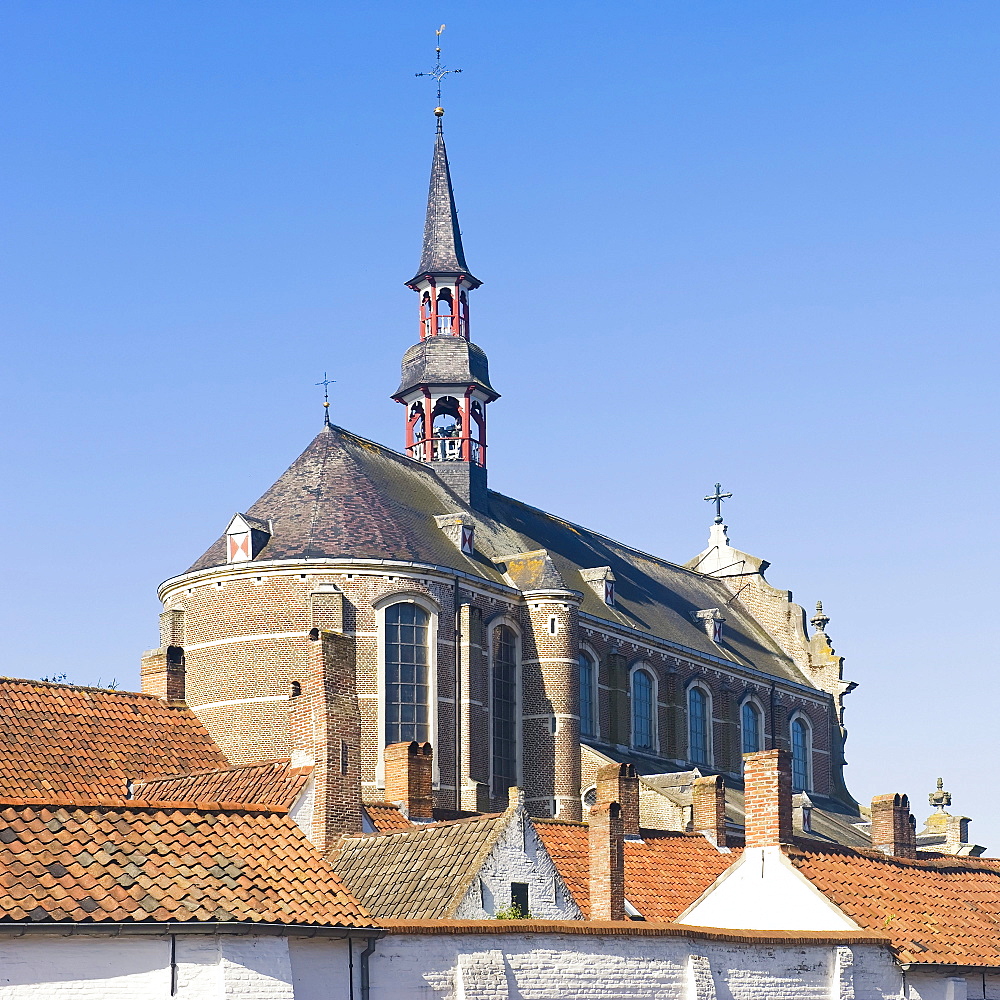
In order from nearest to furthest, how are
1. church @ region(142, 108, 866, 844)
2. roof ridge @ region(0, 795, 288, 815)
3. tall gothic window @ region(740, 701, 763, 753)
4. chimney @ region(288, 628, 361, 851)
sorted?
roof ridge @ region(0, 795, 288, 815), chimney @ region(288, 628, 361, 851), church @ region(142, 108, 866, 844), tall gothic window @ region(740, 701, 763, 753)

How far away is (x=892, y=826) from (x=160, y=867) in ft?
66.8

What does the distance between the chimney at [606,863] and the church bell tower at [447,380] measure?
87.0ft

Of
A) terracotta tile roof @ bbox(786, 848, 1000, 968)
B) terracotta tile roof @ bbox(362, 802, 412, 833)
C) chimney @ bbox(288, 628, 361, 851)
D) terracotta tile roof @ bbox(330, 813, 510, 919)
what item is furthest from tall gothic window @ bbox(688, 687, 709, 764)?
terracotta tile roof @ bbox(330, 813, 510, 919)


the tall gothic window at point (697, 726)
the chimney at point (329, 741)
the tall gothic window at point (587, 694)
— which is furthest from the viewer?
the tall gothic window at point (697, 726)

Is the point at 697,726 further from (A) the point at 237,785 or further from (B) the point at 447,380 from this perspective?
(A) the point at 237,785

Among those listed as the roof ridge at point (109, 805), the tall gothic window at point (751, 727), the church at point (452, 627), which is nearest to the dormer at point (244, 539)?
the church at point (452, 627)

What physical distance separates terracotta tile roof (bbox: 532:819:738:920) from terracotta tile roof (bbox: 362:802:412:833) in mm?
2151

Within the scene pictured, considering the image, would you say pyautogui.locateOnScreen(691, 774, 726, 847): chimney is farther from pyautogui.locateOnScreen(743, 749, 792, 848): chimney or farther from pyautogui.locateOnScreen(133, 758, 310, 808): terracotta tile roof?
pyautogui.locateOnScreen(133, 758, 310, 808): terracotta tile roof

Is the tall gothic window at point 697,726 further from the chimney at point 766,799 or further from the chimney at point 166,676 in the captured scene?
the chimney at point 766,799

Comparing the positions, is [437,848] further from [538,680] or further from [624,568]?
[624,568]

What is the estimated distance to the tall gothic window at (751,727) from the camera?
194 feet

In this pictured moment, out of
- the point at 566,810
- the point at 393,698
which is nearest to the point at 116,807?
the point at 393,698

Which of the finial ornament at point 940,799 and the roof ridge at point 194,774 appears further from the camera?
the finial ornament at point 940,799

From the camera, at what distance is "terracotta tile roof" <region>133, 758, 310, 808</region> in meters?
26.4
